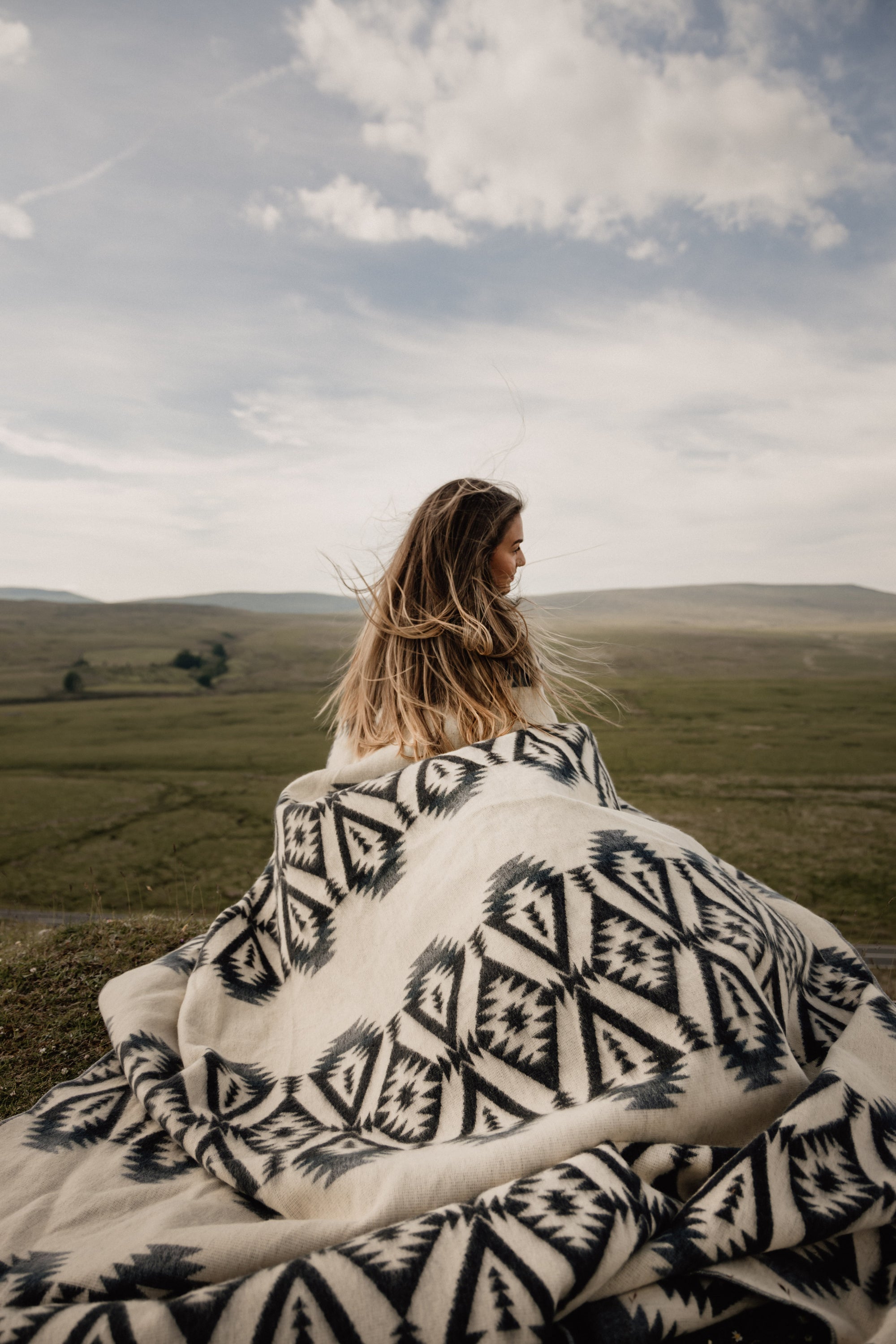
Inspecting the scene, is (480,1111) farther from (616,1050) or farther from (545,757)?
(545,757)

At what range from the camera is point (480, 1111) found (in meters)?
2.21

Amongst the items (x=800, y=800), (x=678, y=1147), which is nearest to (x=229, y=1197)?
(x=678, y=1147)

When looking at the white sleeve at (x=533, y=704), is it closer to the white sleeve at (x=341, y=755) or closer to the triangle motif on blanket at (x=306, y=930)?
the white sleeve at (x=341, y=755)

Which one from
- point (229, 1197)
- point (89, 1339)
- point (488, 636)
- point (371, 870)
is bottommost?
point (229, 1197)

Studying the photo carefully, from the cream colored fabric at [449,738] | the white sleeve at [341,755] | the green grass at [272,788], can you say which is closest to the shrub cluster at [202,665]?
the green grass at [272,788]

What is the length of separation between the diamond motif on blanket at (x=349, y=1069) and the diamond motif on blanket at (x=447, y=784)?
32.2 inches

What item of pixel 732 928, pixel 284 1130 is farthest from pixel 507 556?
pixel 284 1130

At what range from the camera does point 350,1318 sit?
62.9 inches

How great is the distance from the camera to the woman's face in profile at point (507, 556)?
3875mm

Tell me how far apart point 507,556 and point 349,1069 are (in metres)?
2.50

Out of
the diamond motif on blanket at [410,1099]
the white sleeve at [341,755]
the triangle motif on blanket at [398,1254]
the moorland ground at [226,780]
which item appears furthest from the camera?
the moorland ground at [226,780]

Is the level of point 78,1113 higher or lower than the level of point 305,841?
lower

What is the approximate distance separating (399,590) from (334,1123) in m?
2.42

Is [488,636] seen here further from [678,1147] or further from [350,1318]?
[350,1318]
